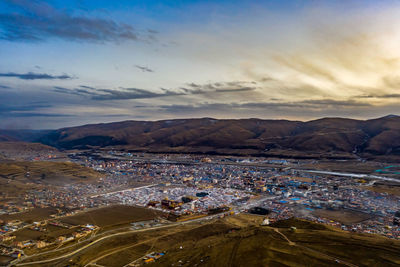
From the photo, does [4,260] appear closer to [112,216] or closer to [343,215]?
[112,216]

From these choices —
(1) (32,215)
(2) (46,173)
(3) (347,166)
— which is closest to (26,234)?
(1) (32,215)

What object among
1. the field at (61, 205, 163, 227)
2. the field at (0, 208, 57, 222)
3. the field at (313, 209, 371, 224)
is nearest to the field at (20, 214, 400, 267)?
the field at (61, 205, 163, 227)

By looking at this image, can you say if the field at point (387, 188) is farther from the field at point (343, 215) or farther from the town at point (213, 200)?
the field at point (343, 215)

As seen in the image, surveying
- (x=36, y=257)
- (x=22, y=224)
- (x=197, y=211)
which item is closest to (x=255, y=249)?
(x=197, y=211)

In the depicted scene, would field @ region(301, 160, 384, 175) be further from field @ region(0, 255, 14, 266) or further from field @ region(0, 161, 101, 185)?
field @ region(0, 255, 14, 266)

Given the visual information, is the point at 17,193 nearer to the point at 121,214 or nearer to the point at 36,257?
the point at 121,214
